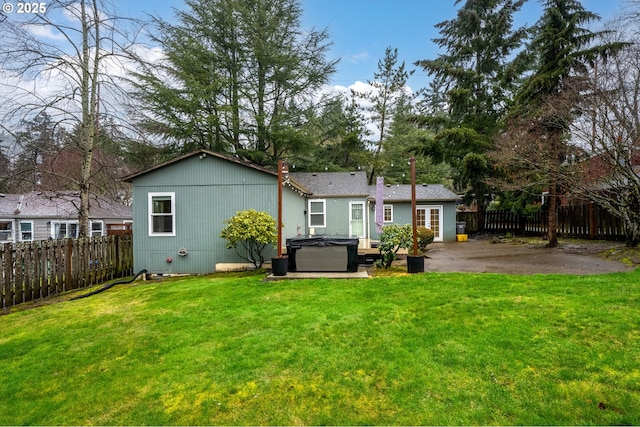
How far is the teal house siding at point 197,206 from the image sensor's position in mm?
9297

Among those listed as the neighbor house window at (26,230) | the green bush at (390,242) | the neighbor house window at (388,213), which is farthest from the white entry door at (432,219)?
the neighbor house window at (26,230)

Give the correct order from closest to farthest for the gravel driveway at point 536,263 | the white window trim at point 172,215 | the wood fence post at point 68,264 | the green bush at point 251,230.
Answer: the gravel driveway at point 536,263
the wood fence post at point 68,264
the green bush at point 251,230
the white window trim at point 172,215

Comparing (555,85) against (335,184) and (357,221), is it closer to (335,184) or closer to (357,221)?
(357,221)

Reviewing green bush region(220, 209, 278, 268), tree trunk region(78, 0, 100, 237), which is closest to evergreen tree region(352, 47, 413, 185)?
green bush region(220, 209, 278, 268)

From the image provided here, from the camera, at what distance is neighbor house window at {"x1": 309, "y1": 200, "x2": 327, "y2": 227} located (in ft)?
43.9

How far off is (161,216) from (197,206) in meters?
1.15

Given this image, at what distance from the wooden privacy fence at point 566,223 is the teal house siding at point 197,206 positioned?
13.0 m

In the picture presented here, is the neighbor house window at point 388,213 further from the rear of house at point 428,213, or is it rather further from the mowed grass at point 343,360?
the mowed grass at point 343,360

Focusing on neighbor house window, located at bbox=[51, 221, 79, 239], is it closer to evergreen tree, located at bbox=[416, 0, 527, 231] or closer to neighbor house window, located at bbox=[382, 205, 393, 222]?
neighbor house window, located at bbox=[382, 205, 393, 222]

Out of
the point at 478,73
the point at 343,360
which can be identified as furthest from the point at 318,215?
the point at 478,73

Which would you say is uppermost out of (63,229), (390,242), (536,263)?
(63,229)

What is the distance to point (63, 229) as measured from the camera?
17344 mm

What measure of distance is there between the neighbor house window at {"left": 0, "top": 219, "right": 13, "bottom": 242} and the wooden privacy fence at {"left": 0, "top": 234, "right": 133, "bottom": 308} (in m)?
11.9

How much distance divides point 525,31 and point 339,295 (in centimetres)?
2057
